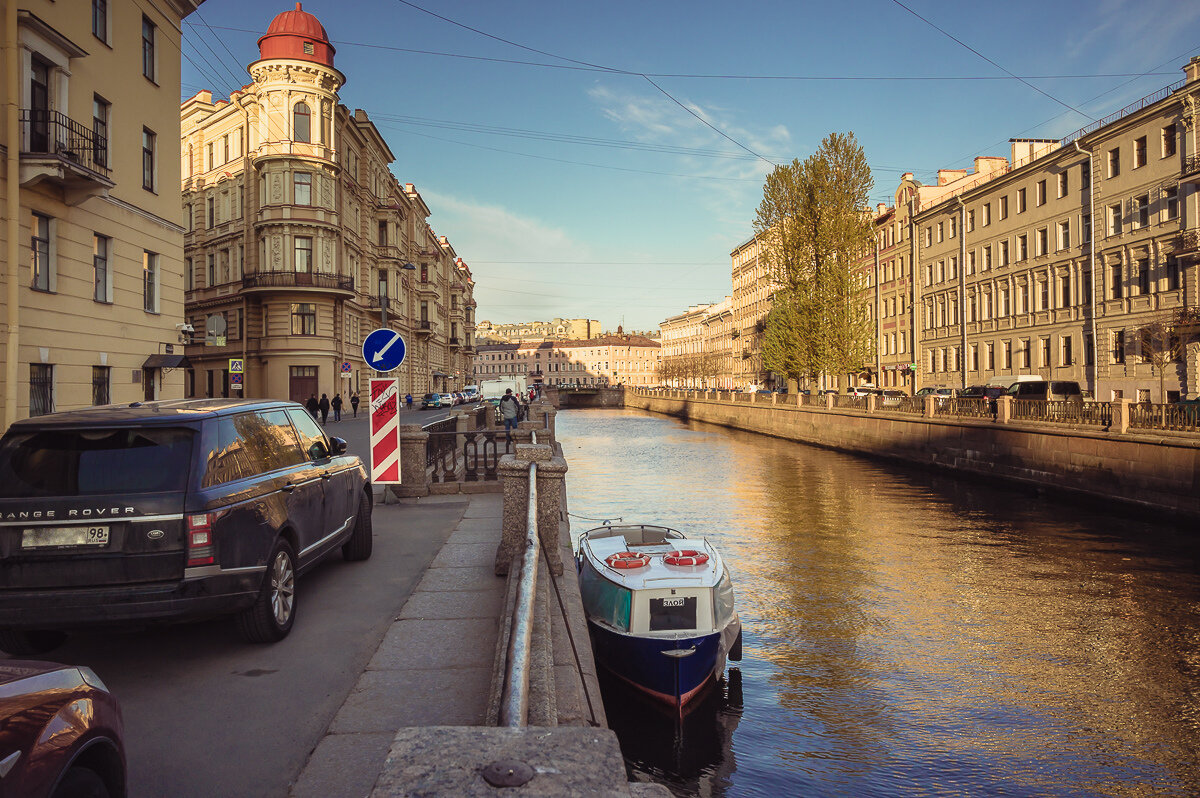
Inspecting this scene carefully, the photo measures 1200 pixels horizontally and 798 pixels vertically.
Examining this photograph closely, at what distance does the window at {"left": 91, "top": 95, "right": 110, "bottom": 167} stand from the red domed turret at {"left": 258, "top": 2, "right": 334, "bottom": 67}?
82.7 ft

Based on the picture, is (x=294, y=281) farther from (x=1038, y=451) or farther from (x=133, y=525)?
(x=133, y=525)

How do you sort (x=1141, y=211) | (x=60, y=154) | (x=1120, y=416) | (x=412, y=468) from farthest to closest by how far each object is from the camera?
1. (x=1141, y=211)
2. (x=1120, y=416)
3. (x=60, y=154)
4. (x=412, y=468)

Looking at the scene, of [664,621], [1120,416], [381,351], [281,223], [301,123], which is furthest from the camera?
[301,123]

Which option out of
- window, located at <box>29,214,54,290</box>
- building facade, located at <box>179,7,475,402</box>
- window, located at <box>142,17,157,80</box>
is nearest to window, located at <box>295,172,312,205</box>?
building facade, located at <box>179,7,475,402</box>

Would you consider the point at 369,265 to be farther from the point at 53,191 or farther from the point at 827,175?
the point at 53,191

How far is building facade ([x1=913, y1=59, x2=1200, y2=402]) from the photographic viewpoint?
34188mm

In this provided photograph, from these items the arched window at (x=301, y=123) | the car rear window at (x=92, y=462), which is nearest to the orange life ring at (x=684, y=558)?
the car rear window at (x=92, y=462)

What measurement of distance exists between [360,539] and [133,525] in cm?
367

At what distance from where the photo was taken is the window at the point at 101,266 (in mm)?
18219

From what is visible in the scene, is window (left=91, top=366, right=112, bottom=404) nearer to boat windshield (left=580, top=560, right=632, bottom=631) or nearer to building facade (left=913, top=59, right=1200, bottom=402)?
boat windshield (left=580, top=560, right=632, bottom=631)

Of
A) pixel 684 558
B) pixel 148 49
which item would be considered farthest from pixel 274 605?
pixel 148 49

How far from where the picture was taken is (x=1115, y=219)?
38.2 m

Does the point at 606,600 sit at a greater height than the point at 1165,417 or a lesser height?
lesser

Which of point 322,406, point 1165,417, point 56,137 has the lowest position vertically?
point 1165,417
